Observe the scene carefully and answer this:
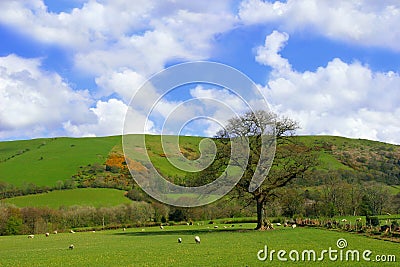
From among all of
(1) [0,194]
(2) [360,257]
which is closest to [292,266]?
(2) [360,257]

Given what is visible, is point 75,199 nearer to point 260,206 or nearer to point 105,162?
point 105,162

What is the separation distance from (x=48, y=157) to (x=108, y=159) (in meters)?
17.5

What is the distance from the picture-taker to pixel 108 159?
132 m

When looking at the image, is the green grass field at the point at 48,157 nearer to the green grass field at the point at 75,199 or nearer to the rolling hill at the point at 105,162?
the rolling hill at the point at 105,162

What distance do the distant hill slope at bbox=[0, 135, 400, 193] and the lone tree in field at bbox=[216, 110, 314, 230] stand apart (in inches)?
1700

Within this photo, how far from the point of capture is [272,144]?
51.2m

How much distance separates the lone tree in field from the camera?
50094 mm

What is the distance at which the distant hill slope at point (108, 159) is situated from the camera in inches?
4525

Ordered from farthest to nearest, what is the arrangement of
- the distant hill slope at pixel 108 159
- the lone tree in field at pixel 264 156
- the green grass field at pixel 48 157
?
the distant hill slope at pixel 108 159 < the green grass field at pixel 48 157 < the lone tree in field at pixel 264 156

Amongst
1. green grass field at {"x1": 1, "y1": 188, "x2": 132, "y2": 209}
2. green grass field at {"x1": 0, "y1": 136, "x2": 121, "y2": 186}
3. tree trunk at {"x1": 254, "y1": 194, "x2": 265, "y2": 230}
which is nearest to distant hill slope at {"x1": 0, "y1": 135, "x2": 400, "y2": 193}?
green grass field at {"x1": 0, "y1": 136, "x2": 121, "y2": 186}

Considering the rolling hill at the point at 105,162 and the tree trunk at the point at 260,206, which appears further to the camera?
the rolling hill at the point at 105,162

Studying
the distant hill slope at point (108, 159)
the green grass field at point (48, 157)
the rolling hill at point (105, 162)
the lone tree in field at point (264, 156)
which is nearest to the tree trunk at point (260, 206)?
the lone tree in field at point (264, 156)

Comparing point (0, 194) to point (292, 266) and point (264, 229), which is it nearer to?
point (264, 229)

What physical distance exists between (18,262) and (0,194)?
84.0 metres
